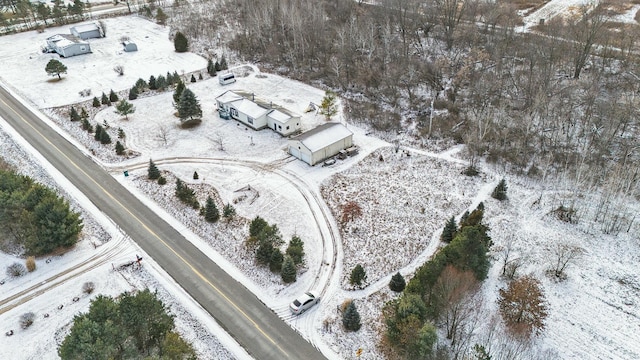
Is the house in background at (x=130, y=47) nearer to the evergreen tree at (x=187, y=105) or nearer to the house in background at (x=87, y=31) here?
the house in background at (x=87, y=31)

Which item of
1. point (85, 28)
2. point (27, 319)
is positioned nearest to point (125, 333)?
point (27, 319)

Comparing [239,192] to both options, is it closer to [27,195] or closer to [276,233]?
[276,233]

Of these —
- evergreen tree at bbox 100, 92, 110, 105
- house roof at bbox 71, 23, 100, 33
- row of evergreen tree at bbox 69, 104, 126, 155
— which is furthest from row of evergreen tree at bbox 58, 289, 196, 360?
house roof at bbox 71, 23, 100, 33

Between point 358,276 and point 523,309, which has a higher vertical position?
point 523,309

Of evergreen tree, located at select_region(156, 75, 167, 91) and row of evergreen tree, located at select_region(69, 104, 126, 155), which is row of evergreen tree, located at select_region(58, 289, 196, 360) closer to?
row of evergreen tree, located at select_region(69, 104, 126, 155)

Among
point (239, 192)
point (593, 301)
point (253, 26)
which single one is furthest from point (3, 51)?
point (593, 301)

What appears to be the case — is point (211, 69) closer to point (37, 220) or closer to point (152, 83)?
point (152, 83)
